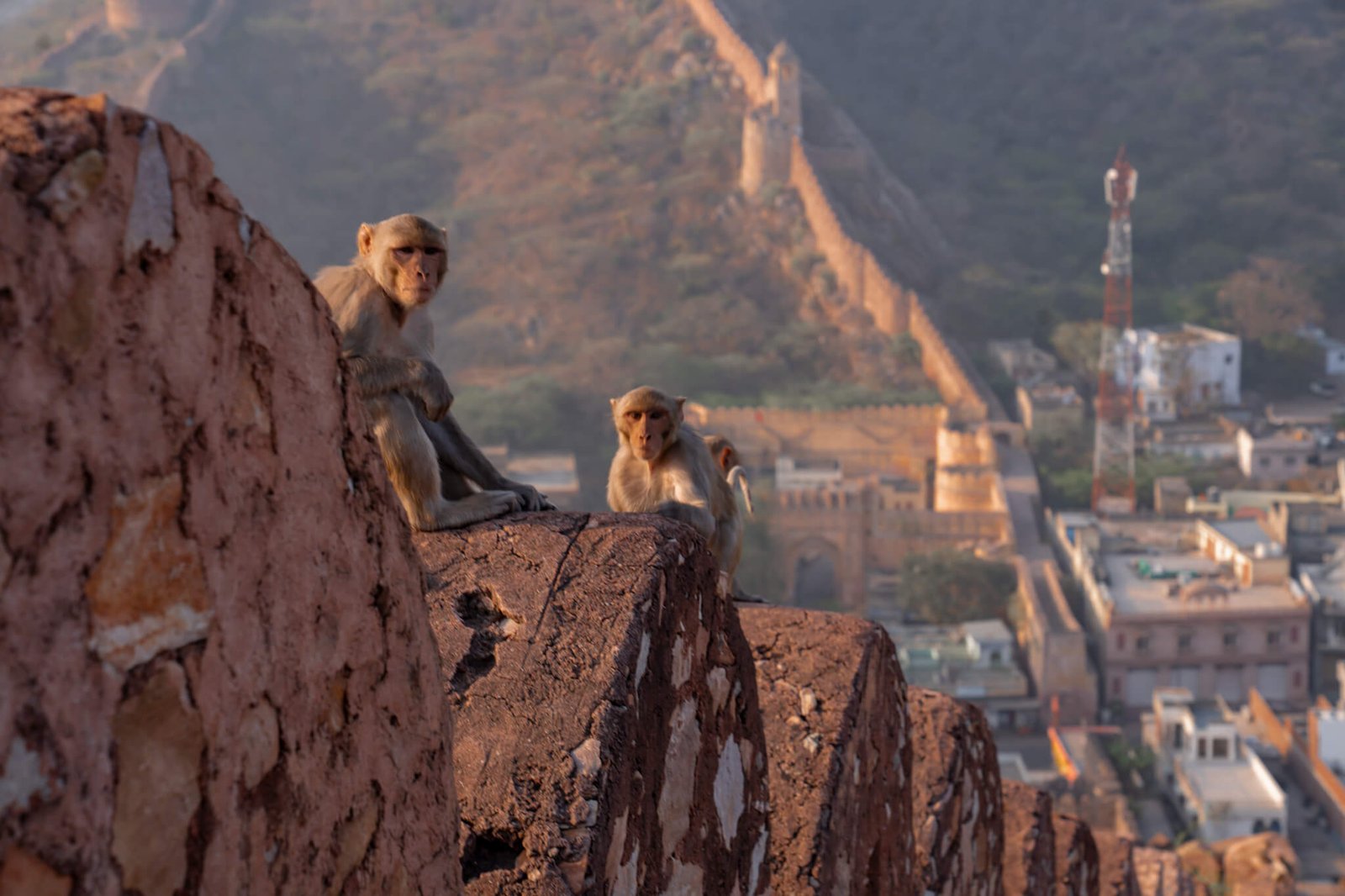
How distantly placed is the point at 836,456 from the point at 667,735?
103ft

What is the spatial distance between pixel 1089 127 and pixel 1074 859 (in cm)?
5445

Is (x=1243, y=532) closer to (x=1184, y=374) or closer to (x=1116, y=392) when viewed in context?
(x=1116, y=392)

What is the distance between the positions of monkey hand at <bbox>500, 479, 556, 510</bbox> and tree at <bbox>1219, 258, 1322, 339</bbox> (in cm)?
3958

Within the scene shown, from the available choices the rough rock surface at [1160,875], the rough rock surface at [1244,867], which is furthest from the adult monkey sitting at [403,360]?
the rough rock surface at [1244,867]

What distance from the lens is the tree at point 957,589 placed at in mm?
27141

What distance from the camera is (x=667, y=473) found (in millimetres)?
3531

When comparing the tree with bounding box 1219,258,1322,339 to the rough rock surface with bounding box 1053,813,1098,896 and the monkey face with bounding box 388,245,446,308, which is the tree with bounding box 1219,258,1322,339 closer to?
the rough rock surface with bounding box 1053,813,1098,896

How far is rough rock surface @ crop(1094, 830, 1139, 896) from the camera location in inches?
233

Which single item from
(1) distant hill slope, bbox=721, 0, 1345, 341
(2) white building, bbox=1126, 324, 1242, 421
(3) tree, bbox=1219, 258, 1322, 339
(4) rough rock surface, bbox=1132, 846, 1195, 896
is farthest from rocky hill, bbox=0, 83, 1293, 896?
(3) tree, bbox=1219, 258, 1322, 339

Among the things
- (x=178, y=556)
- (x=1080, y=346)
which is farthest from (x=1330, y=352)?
(x=178, y=556)

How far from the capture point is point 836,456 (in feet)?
110

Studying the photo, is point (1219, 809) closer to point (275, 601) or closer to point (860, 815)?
point (860, 815)

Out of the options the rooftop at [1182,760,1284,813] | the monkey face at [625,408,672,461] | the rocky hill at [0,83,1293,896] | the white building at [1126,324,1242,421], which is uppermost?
the white building at [1126,324,1242,421]

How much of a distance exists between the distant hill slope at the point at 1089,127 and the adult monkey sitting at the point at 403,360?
39.0m
